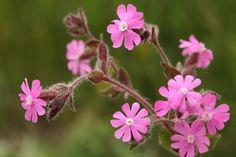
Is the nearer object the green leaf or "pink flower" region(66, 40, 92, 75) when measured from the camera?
the green leaf

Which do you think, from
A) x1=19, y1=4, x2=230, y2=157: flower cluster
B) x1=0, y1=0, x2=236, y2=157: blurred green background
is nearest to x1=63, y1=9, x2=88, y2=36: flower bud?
x1=19, y1=4, x2=230, y2=157: flower cluster

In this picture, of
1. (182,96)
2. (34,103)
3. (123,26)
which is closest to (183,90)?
(182,96)

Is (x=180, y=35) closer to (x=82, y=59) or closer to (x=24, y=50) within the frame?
(x=24, y=50)

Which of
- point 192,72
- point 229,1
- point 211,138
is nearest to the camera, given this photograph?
point 211,138

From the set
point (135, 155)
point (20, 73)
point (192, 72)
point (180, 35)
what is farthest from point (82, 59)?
point (20, 73)

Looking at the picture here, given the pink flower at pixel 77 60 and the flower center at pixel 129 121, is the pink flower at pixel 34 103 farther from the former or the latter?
the pink flower at pixel 77 60

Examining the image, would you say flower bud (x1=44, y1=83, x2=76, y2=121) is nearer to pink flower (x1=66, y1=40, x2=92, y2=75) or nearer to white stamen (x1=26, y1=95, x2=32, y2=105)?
white stamen (x1=26, y1=95, x2=32, y2=105)

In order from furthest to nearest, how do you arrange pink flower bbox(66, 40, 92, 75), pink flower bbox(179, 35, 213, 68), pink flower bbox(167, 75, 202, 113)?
pink flower bbox(66, 40, 92, 75), pink flower bbox(179, 35, 213, 68), pink flower bbox(167, 75, 202, 113)
